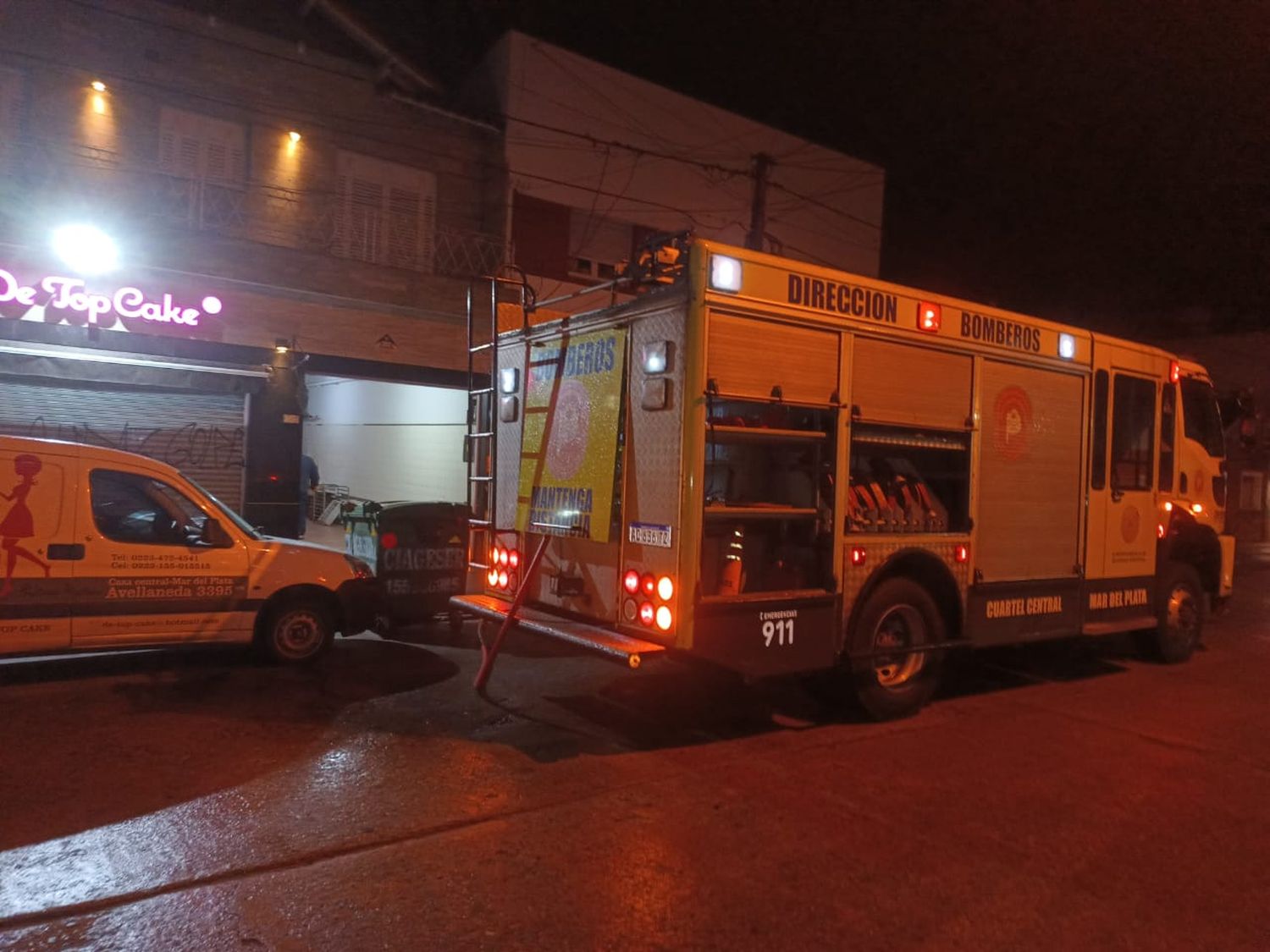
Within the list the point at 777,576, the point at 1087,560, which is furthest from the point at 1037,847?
the point at 1087,560

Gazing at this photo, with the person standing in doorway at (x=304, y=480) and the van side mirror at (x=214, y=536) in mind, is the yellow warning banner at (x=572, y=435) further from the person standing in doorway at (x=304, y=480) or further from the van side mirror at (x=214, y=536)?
the person standing in doorway at (x=304, y=480)

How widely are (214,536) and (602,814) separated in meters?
4.14

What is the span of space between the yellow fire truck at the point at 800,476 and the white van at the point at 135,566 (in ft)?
5.58

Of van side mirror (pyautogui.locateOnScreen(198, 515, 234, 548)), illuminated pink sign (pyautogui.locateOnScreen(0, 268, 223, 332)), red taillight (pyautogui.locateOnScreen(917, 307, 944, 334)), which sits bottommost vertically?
van side mirror (pyautogui.locateOnScreen(198, 515, 234, 548))

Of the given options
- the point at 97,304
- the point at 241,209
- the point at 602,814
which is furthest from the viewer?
the point at 241,209

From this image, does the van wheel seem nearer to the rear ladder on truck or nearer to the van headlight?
the van headlight

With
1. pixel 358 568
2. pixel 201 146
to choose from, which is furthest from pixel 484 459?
pixel 201 146

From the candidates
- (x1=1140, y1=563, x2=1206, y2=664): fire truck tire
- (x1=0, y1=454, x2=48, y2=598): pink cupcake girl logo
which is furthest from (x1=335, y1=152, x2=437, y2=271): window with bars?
(x1=1140, y1=563, x2=1206, y2=664): fire truck tire

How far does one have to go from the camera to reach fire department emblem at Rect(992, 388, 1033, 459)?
716 cm

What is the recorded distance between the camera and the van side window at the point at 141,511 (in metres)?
6.97

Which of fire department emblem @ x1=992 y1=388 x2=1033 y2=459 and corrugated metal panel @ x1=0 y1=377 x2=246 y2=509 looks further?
corrugated metal panel @ x1=0 y1=377 x2=246 y2=509

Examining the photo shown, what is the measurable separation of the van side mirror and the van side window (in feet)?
0.17

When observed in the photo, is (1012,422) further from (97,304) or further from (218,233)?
(97,304)

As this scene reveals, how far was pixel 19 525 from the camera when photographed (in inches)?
260
